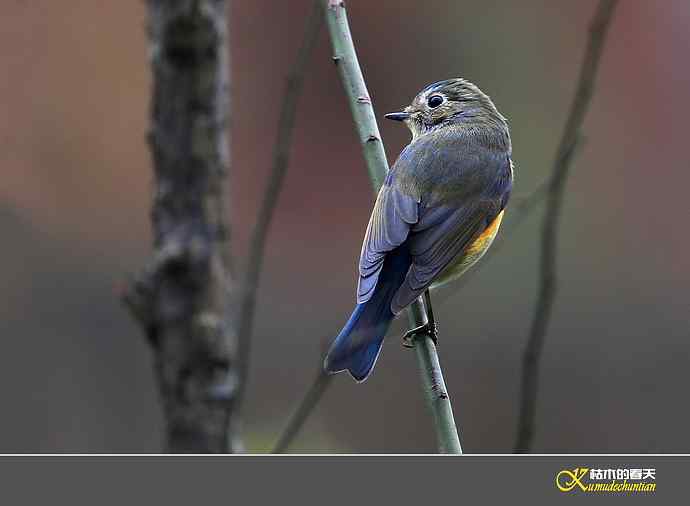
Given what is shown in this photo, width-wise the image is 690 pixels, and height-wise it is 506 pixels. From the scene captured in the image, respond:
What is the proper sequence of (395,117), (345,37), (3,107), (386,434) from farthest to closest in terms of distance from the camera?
(3,107) → (386,434) → (395,117) → (345,37)

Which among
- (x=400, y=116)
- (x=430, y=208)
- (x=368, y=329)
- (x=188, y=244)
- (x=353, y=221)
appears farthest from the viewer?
(x=353, y=221)

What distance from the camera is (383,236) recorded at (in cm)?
297

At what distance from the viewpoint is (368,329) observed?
267 centimetres

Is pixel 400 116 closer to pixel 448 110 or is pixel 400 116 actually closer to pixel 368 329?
pixel 448 110

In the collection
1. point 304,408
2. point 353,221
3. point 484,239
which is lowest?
point 304,408

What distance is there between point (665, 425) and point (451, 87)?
2.43m

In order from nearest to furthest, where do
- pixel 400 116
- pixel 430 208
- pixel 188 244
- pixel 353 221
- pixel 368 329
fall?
1. pixel 368 329
2. pixel 188 244
3. pixel 430 208
4. pixel 400 116
5. pixel 353 221

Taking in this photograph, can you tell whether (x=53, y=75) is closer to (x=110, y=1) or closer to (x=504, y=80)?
(x=110, y=1)

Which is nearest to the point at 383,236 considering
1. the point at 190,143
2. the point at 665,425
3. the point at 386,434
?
the point at 190,143

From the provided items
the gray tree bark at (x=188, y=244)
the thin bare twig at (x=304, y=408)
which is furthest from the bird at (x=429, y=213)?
the gray tree bark at (x=188, y=244)

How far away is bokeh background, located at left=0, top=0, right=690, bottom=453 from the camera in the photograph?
17.2ft

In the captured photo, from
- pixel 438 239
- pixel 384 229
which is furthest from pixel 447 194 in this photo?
pixel 384 229

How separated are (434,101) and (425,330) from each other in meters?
1.45

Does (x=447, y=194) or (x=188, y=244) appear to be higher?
(x=447, y=194)
